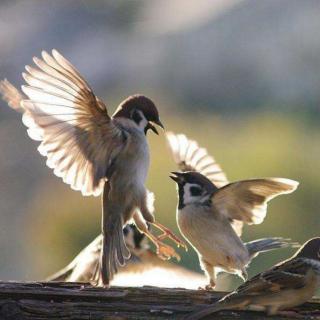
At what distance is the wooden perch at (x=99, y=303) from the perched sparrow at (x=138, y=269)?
1.84 m

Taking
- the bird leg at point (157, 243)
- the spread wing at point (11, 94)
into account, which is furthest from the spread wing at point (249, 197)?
the spread wing at point (11, 94)

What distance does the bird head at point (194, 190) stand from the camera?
621 centimetres

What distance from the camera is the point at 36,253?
559 inches

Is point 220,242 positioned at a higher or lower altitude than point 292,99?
lower

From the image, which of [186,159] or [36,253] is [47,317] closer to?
[186,159]

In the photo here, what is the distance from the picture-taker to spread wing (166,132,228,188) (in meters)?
6.91

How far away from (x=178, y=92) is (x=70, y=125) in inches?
671

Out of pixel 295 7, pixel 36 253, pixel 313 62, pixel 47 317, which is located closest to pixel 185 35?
pixel 295 7

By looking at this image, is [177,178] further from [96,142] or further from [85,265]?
[85,265]

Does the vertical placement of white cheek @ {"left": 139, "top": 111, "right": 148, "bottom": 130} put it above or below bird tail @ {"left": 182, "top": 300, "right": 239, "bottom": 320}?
above

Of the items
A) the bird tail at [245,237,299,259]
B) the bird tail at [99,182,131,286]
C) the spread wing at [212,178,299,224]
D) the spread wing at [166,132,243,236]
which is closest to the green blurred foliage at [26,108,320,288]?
the spread wing at [166,132,243,236]

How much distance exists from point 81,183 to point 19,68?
1851 cm

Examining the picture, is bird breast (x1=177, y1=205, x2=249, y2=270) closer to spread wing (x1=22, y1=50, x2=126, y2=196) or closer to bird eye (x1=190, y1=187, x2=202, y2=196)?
bird eye (x1=190, y1=187, x2=202, y2=196)

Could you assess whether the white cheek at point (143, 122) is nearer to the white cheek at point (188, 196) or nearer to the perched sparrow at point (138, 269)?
the white cheek at point (188, 196)
